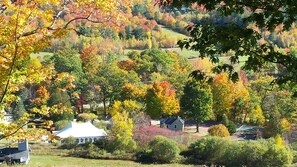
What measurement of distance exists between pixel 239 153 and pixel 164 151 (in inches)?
197

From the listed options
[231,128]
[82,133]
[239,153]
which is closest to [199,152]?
[239,153]

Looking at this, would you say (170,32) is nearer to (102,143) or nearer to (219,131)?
(219,131)

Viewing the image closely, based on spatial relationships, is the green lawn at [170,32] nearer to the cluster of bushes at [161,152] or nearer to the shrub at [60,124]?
the shrub at [60,124]

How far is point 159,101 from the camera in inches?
1609

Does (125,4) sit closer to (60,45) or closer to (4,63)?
(4,63)

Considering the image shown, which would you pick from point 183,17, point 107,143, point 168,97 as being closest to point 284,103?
point 168,97

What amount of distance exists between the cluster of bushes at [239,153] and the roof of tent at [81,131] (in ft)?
27.8

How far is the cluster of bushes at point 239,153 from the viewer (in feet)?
85.3

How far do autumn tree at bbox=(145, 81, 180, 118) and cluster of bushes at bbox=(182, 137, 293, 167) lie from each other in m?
11.4

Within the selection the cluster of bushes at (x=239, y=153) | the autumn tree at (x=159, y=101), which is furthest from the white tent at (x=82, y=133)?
the cluster of bushes at (x=239, y=153)

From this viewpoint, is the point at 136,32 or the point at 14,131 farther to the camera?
the point at 136,32

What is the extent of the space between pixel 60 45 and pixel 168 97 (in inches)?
1440

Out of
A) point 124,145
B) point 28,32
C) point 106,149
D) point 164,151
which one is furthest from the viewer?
point 106,149

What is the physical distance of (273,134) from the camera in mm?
35219
